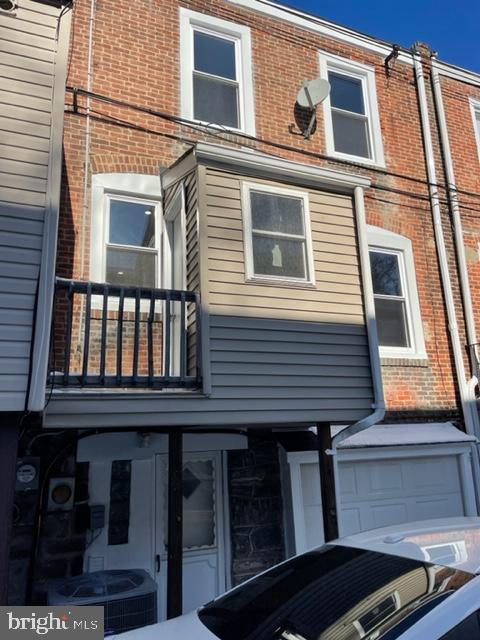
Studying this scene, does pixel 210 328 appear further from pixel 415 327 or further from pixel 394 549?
pixel 415 327

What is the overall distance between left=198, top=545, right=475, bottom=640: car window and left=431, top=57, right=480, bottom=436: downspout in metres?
5.15

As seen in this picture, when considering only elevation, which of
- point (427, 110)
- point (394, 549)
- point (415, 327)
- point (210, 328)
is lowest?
point (394, 549)

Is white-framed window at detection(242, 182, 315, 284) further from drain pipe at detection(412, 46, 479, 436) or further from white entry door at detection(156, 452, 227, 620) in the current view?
drain pipe at detection(412, 46, 479, 436)

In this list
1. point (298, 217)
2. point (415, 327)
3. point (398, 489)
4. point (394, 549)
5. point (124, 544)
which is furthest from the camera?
point (415, 327)

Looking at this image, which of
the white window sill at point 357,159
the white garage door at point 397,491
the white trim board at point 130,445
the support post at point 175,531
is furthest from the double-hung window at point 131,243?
the white garage door at point 397,491

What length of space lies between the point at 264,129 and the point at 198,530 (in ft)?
18.0

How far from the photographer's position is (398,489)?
674cm

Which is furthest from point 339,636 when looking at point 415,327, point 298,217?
point 415,327

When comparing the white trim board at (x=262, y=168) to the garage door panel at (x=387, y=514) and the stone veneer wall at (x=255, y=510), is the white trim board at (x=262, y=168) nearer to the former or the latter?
the stone veneer wall at (x=255, y=510)

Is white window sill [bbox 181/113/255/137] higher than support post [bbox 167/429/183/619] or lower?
higher

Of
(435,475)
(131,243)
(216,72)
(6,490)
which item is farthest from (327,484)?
(216,72)

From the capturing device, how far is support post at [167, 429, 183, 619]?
4.27 m

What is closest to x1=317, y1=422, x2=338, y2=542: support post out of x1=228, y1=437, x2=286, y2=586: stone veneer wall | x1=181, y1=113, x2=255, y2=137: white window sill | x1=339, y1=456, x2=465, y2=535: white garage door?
x1=228, y1=437, x2=286, y2=586: stone veneer wall

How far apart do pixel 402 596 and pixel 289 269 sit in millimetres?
3719
